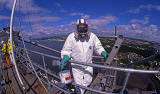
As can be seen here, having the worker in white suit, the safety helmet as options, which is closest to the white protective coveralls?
the worker in white suit

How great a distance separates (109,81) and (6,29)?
5264 mm

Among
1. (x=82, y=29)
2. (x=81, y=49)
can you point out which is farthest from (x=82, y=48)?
(x=82, y=29)

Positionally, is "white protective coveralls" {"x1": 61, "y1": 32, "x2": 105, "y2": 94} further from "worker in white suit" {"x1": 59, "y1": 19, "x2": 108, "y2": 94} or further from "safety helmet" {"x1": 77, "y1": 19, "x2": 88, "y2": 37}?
"safety helmet" {"x1": 77, "y1": 19, "x2": 88, "y2": 37}

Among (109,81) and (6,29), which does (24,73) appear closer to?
(6,29)

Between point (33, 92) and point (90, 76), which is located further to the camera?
point (90, 76)

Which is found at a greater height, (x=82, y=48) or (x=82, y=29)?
(x=82, y=29)

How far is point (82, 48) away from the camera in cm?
332

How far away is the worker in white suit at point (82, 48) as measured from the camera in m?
3.16

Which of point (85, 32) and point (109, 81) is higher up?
point (85, 32)

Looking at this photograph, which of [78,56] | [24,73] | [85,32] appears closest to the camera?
[85,32]

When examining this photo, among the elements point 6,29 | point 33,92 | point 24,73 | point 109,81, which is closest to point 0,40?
point 6,29

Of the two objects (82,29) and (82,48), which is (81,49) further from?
(82,29)

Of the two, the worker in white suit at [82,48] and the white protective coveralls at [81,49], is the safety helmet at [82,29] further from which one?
the white protective coveralls at [81,49]

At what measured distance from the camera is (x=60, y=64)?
273 cm
